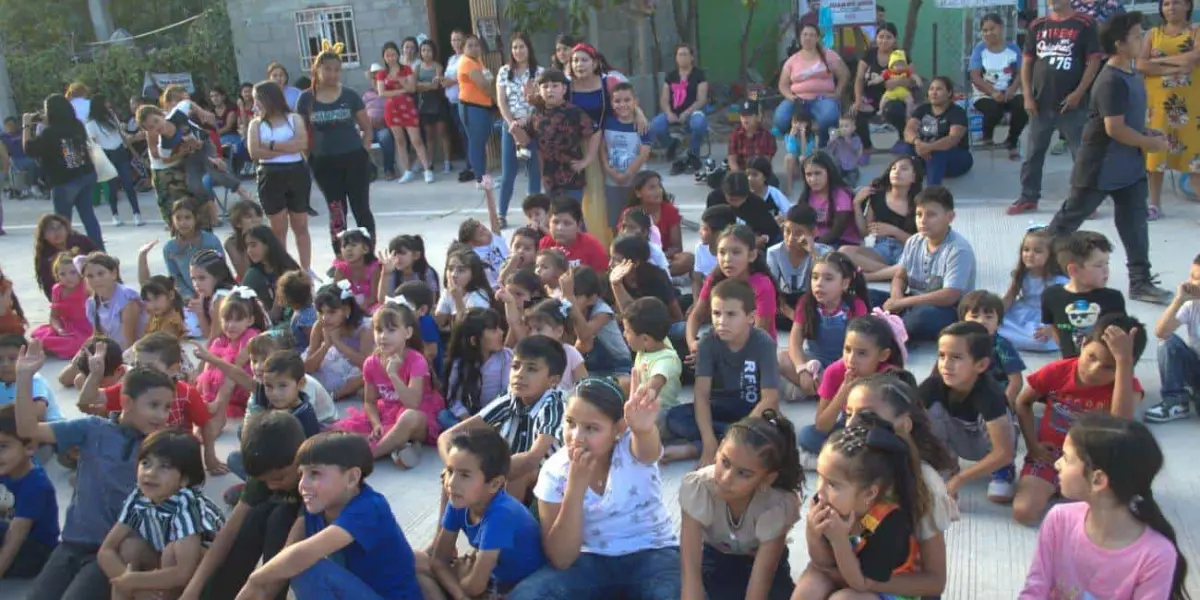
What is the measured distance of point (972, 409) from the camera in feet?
13.1

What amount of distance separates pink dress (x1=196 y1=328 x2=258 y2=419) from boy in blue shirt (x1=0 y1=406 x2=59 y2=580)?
3.51ft

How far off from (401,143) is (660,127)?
2797mm

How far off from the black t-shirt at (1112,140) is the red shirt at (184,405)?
4514mm

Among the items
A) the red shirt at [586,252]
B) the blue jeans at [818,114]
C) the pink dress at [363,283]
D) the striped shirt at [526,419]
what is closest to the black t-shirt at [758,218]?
the red shirt at [586,252]

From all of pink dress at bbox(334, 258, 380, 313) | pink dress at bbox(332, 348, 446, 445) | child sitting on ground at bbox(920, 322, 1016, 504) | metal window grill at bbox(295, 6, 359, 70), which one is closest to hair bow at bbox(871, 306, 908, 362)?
child sitting on ground at bbox(920, 322, 1016, 504)

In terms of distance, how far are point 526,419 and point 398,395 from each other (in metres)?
0.90

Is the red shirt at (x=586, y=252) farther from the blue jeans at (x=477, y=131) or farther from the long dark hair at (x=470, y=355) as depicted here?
the blue jeans at (x=477, y=131)

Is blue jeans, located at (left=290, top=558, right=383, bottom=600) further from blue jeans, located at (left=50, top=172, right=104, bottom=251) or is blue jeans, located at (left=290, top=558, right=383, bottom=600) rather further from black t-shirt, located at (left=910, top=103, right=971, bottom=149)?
black t-shirt, located at (left=910, top=103, right=971, bottom=149)

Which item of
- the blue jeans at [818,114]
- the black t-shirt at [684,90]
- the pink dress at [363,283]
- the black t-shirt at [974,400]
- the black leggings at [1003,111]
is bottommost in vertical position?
the black t-shirt at [974,400]

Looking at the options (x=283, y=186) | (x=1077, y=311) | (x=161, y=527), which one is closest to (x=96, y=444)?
(x=161, y=527)

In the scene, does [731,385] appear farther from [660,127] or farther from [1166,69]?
[660,127]

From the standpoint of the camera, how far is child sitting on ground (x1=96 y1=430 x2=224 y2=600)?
3.60m

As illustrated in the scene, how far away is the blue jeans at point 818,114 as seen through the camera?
371 inches

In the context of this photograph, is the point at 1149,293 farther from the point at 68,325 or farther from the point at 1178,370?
the point at 68,325
